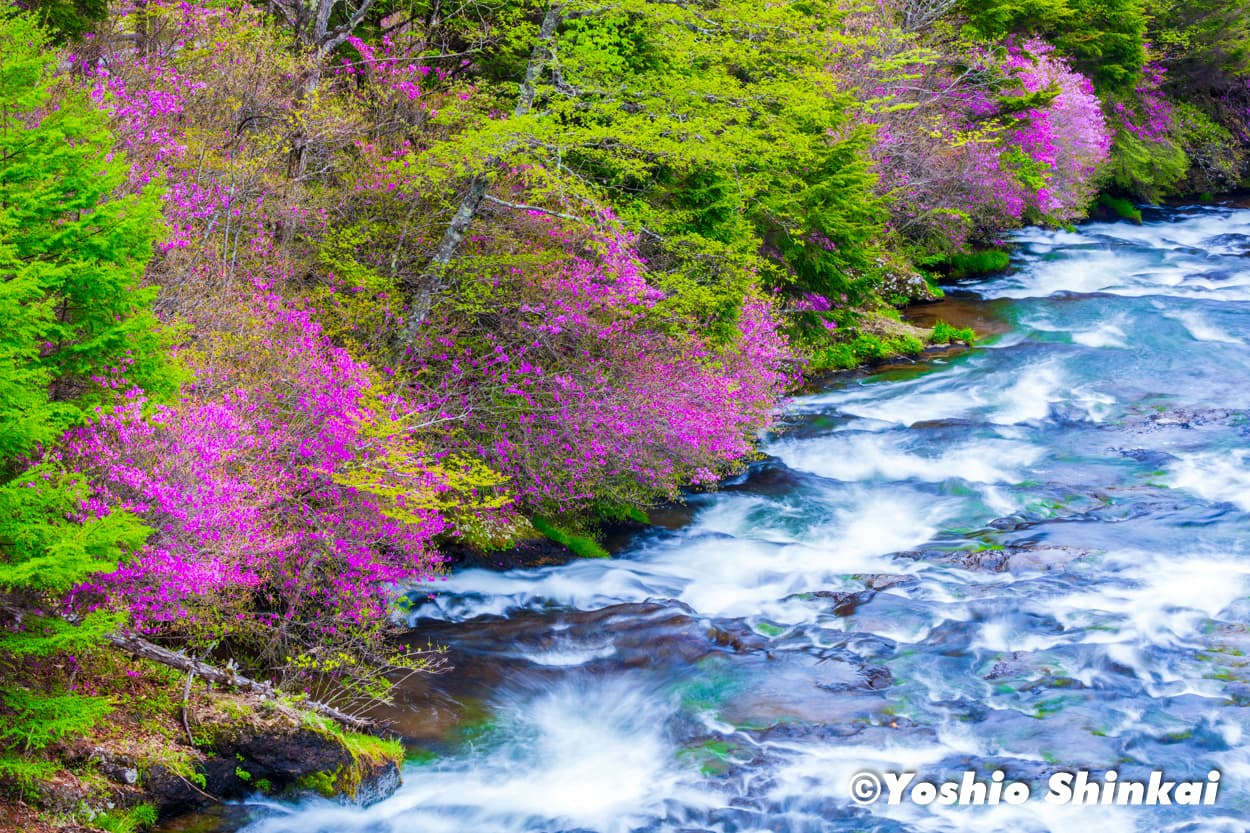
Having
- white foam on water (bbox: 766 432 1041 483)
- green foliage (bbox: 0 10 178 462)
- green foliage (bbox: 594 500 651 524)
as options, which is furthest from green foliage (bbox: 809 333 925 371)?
green foliage (bbox: 0 10 178 462)

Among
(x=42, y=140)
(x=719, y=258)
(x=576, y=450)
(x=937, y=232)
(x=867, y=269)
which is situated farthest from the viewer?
(x=937, y=232)

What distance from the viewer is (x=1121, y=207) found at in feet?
121

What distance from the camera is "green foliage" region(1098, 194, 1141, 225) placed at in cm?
3616

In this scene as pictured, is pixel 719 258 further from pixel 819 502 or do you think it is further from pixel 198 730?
pixel 198 730

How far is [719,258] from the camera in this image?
16.7 meters

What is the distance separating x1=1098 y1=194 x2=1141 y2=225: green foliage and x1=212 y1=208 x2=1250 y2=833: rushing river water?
678 inches

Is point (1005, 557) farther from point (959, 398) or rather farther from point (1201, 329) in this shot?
point (1201, 329)

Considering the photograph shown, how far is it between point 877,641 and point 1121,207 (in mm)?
29321

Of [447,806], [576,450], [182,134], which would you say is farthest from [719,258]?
[447,806]

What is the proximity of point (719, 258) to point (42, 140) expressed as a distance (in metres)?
10.4

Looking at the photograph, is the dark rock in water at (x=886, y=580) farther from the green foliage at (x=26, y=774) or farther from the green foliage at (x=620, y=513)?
the green foliage at (x=26, y=774)

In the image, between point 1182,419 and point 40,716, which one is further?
point 1182,419

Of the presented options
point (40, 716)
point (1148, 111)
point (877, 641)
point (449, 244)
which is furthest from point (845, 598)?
point (1148, 111)

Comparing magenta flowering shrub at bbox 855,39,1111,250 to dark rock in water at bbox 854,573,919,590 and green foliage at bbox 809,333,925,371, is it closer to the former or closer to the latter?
green foliage at bbox 809,333,925,371
